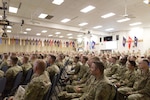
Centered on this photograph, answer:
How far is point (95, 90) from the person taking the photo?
2217 mm

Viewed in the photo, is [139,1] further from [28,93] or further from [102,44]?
[102,44]

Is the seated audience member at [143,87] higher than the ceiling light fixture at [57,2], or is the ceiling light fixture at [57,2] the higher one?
the ceiling light fixture at [57,2]

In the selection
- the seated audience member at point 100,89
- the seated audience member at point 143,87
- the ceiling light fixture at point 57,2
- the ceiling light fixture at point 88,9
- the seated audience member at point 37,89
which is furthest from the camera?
the ceiling light fixture at point 88,9

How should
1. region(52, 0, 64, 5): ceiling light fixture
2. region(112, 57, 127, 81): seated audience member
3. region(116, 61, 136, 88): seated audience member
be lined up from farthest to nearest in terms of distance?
region(52, 0, 64, 5): ceiling light fixture → region(112, 57, 127, 81): seated audience member → region(116, 61, 136, 88): seated audience member

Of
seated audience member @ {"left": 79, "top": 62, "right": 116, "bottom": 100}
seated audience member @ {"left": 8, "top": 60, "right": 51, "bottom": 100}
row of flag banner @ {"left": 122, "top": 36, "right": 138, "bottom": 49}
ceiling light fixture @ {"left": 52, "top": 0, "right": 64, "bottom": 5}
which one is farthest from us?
row of flag banner @ {"left": 122, "top": 36, "right": 138, "bottom": 49}

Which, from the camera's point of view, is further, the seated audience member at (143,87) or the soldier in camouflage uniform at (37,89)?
the seated audience member at (143,87)

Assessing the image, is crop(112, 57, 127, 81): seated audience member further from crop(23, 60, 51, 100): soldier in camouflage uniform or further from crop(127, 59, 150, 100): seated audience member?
crop(23, 60, 51, 100): soldier in camouflage uniform

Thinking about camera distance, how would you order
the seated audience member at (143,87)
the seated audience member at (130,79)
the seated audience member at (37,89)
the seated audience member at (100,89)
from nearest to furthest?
the seated audience member at (100,89), the seated audience member at (37,89), the seated audience member at (143,87), the seated audience member at (130,79)

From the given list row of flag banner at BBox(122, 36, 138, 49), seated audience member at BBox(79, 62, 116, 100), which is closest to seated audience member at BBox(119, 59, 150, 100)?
seated audience member at BBox(79, 62, 116, 100)

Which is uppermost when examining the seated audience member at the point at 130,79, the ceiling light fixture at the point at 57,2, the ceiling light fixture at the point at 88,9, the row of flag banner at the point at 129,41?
the ceiling light fixture at the point at 57,2

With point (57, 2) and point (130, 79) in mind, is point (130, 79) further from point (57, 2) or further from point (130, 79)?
point (57, 2)

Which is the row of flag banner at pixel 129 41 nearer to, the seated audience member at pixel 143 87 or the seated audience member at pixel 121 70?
the seated audience member at pixel 121 70

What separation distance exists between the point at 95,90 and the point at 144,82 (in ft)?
4.35

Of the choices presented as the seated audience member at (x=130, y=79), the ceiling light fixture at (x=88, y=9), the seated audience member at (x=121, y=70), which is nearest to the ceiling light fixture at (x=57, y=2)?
the ceiling light fixture at (x=88, y=9)
